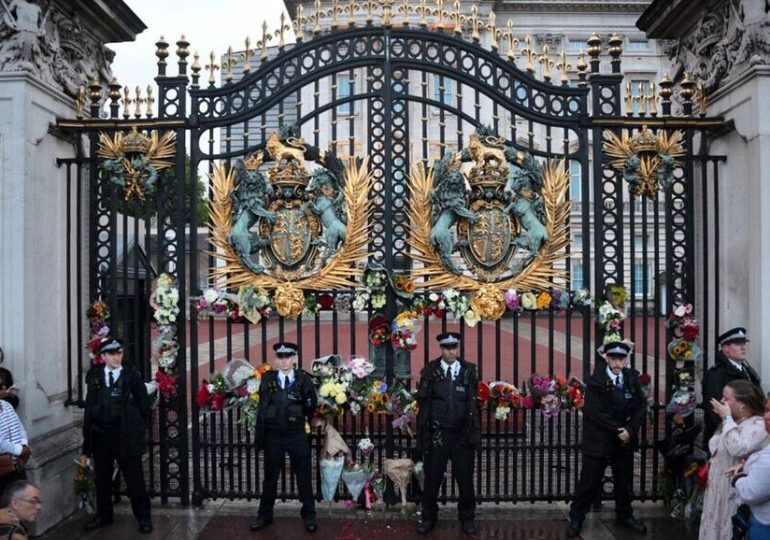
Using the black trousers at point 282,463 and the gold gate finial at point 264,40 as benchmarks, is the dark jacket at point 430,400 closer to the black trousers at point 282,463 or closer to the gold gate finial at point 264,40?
the black trousers at point 282,463

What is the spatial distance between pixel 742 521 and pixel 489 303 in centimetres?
293

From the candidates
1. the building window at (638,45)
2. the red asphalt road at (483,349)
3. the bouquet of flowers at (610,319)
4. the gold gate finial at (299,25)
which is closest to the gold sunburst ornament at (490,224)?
the bouquet of flowers at (610,319)

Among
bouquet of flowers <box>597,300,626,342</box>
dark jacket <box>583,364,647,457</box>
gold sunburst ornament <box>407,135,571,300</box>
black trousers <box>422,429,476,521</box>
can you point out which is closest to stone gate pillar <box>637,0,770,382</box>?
bouquet of flowers <box>597,300,626,342</box>

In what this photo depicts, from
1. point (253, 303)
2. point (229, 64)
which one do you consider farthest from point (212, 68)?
point (253, 303)

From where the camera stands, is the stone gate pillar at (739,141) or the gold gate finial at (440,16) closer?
the stone gate pillar at (739,141)

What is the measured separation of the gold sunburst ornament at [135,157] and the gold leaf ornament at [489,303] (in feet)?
10.8

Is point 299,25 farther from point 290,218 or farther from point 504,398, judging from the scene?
Answer: point 504,398

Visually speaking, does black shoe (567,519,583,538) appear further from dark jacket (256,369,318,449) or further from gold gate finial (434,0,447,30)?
gold gate finial (434,0,447,30)

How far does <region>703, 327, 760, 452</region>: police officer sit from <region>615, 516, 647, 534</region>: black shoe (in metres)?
1.12

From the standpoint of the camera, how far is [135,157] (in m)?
6.57

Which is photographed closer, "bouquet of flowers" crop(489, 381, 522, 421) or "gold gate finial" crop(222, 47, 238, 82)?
"bouquet of flowers" crop(489, 381, 522, 421)

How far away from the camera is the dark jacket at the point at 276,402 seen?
578 cm

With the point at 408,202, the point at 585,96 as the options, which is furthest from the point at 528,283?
the point at 585,96

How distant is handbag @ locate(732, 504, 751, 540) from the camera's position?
150 inches
